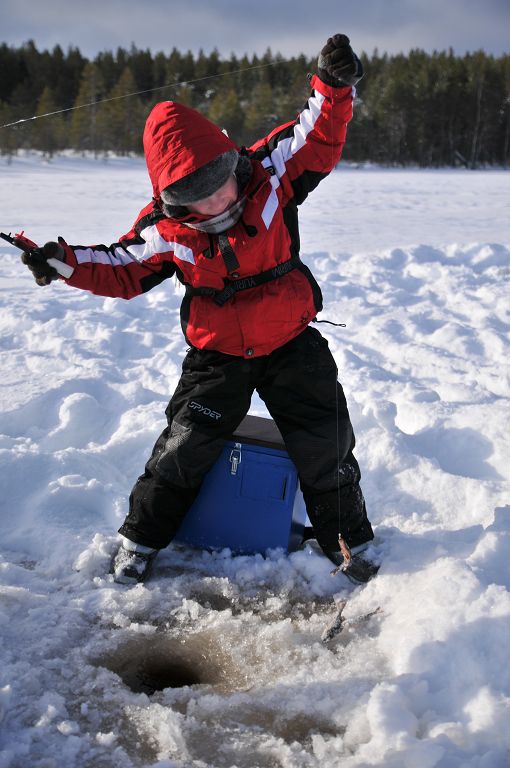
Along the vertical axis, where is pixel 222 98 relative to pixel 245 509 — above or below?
above

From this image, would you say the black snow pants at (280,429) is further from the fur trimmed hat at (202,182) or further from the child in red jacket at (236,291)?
the fur trimmed hat at (202,182)

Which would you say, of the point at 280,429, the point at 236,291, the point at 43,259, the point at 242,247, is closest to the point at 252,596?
the point at 280,429

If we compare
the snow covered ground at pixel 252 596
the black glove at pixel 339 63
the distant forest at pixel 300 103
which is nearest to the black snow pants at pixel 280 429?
the snow covered ground at pixel 252 596

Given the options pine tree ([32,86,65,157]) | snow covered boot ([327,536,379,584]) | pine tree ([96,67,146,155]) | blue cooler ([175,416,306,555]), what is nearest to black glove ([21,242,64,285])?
blue cooler ([175,416,306,555])

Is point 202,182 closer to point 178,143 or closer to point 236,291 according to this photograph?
point 178,143

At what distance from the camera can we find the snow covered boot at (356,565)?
7.48 feet

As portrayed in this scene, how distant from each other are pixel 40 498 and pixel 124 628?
2.53 feet

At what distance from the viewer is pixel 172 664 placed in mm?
1940

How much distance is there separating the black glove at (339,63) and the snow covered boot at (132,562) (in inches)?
Answer: 65.7

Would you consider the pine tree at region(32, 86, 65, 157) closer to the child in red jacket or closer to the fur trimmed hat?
the child in red jacket

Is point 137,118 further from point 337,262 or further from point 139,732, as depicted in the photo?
point 139,732

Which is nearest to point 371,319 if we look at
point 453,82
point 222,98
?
point 222,98

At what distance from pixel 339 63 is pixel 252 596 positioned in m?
1.72

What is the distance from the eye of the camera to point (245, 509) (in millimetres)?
2404
